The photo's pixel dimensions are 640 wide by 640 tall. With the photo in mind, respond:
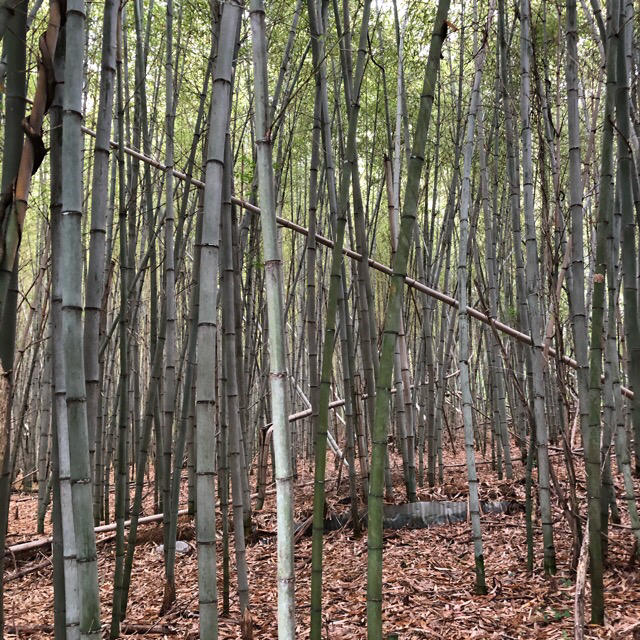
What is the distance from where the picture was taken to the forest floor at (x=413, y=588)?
88.3 inches

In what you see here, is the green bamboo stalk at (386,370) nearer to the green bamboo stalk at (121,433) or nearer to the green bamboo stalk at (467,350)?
the green bamboo stalk at (467,350)

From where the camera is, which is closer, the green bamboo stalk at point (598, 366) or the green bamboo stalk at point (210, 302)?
the green bamboo stalk at point (210, 302)

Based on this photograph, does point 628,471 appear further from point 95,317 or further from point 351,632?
point 95,317

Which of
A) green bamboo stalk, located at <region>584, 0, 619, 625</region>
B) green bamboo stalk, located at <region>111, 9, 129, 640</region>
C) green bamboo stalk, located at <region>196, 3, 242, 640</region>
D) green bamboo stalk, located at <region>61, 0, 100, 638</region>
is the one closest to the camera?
green bamboo stalk, located at <region>61, 0, 100, 638</region>

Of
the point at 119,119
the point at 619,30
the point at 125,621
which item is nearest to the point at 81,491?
the point at 119,119

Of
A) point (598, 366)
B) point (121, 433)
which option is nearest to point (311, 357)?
point (121, 433)

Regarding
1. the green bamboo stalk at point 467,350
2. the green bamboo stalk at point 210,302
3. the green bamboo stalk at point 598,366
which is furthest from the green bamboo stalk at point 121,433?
the green bamboo stalk at point 598,366

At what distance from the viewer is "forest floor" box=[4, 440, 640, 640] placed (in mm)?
2242

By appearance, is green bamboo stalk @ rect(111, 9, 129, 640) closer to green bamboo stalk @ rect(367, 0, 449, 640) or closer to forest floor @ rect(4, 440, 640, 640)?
forest floor @ rect(4, 440, 640, 640)

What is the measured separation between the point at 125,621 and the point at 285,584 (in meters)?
1.75

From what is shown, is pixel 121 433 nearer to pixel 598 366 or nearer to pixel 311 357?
pixel 311 357

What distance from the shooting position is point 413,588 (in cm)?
266

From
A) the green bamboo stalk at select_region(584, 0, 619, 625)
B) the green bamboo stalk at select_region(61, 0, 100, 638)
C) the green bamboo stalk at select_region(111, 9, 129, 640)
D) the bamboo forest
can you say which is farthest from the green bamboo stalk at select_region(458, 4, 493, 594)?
the green bamboo stalk at select_region(61, 0, 100, 638)

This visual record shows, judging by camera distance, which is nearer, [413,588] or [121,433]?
[121,433]
